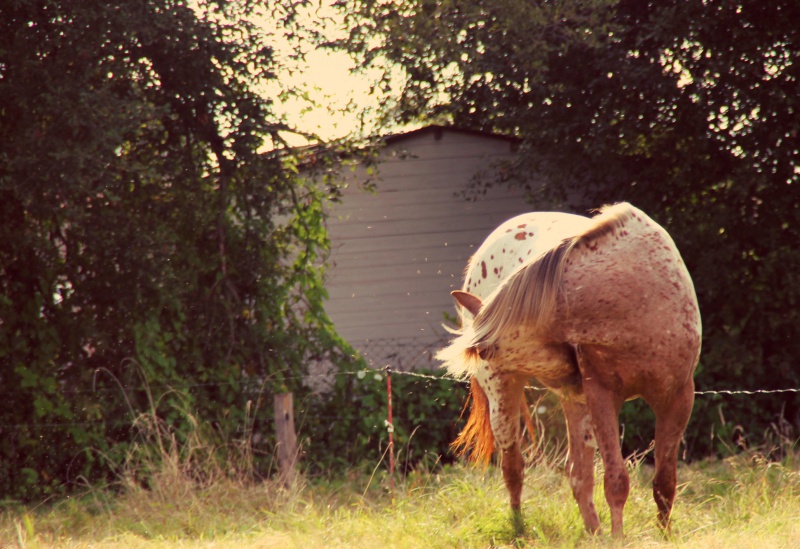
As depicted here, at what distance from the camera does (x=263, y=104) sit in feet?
29.0

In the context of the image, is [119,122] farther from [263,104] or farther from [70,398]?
[70,398]

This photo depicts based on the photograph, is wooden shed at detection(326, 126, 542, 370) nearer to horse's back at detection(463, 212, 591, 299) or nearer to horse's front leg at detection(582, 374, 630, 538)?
horse's back at detection(463, 212, 591, 299)

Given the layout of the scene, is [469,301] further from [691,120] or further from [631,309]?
[691,120]

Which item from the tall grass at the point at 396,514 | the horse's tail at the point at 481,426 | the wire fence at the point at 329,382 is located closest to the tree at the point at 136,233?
the wire fence at the point at 329,382

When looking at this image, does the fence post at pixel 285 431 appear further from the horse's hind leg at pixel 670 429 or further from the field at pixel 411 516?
the horse's hind leg at pixel 670 429

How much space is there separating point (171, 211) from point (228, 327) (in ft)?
3.85

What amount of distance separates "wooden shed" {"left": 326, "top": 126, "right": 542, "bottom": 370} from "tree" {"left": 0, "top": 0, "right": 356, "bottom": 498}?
3306 mm

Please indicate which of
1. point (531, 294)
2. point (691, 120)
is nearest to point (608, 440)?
point (531, 294)

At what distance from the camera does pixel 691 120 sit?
9242mm

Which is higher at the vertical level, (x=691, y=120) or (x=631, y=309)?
(x=691, y=120)

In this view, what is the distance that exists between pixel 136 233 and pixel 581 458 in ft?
14.7

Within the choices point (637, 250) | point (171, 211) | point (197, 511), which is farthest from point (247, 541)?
point (171, 211)

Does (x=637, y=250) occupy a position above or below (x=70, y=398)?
above

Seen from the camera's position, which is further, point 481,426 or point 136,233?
point 136,233
